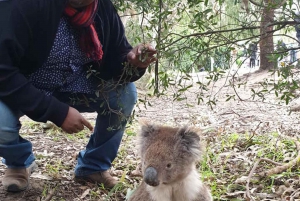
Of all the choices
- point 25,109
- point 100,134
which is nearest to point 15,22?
point 25,109

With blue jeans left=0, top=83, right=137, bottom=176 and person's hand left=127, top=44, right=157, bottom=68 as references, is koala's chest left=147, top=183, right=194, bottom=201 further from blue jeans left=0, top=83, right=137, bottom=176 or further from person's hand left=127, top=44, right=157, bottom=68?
person's hand left=127, top=44, right=157, bottom=68

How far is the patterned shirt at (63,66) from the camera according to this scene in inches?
103

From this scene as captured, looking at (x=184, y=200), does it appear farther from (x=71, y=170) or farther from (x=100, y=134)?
(x=71, y=170)

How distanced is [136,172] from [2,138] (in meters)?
0.98

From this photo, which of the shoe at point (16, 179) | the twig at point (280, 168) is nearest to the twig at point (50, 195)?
the shoe at point (16, 179)

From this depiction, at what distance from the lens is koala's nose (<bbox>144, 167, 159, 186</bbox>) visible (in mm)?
2086

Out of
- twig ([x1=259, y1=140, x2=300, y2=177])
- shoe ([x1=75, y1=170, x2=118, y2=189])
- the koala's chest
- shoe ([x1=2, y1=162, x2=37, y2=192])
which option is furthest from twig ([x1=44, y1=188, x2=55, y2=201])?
twig ([x1=259, y1=140, x2=300, y2=177])

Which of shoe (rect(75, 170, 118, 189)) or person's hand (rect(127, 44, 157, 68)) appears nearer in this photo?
person's hand (rect(127, 44, 157, 68))

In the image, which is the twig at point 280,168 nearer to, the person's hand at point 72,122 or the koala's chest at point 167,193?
the koala's chest at point 167,193

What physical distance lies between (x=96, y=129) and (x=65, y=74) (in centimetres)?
44

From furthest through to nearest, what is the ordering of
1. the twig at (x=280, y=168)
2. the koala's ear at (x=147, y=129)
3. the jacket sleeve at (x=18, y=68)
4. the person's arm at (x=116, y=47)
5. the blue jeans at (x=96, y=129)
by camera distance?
1. the twig at (x=280, y=168)
2. the person's arm at (x=116, y=47)
3. the blue jeans at (x=96, y=129)
4. the koala's ear at (x=147, y=129)
5. the jacket sleeve at (x=18, y=68)

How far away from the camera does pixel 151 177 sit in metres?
2.09

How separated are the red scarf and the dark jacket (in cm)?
13

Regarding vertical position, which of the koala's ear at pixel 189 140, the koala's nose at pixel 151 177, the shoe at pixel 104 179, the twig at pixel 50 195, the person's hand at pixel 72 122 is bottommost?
the twig at pixel 50 195
